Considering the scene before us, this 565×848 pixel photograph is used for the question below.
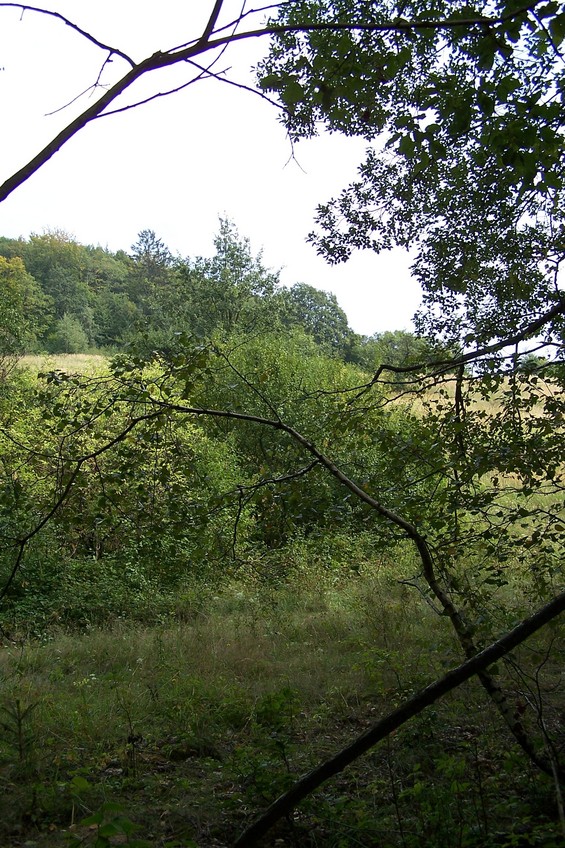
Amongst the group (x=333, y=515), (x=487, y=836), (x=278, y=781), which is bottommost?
(x=278, y=781)

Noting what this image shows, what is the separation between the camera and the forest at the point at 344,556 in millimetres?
3096

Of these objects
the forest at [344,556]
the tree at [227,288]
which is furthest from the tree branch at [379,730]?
the tree at [227,288]

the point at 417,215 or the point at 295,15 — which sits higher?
the point at 295,15


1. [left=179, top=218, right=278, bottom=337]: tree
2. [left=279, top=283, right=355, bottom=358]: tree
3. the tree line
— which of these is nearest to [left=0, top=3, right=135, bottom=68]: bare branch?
the tree line

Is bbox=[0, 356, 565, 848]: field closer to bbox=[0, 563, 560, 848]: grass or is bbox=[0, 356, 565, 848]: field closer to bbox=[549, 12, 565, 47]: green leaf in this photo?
bbox=[0, 563, 560, 848]: grass

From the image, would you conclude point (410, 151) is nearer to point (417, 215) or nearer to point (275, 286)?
point (417, 215)

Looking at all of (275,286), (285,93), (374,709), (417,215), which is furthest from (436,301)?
(275,286)

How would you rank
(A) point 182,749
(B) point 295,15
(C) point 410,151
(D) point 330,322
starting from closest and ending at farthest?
(C) point 410,151
(A) point 182,749
(B) point 295,15
(D) point 330,322

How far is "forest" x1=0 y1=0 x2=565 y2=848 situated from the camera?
3096 mm

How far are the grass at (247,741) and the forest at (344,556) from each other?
1.2 inches

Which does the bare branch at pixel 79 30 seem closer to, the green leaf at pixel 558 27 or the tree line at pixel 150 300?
the green leaf at pixel 558 27

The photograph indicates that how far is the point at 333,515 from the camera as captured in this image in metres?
4.69

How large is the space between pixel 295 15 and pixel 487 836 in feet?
19.9

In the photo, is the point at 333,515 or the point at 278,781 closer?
the point at 278,781
